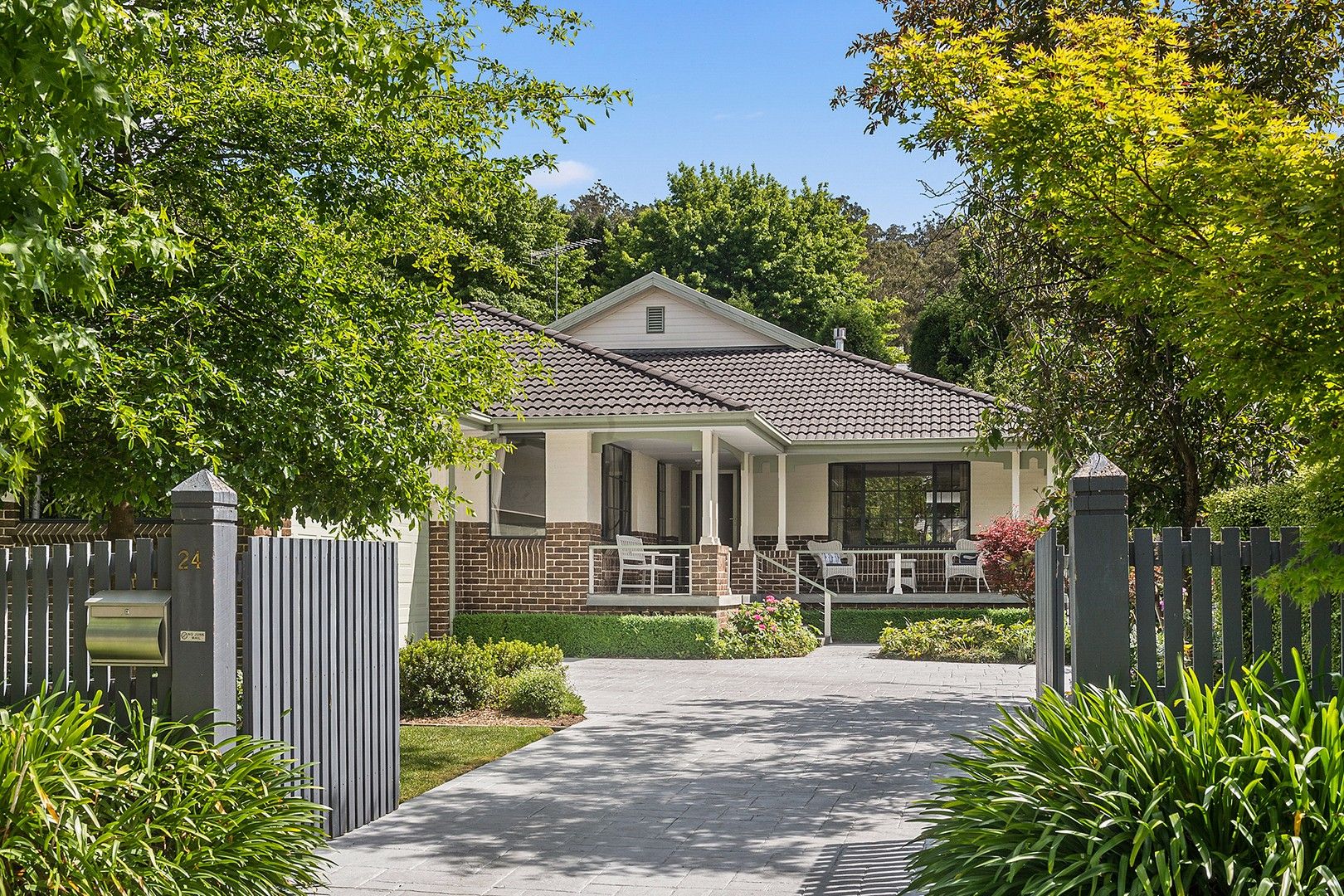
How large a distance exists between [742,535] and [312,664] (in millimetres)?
17102

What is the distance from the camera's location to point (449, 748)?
1082 cm

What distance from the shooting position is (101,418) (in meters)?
8.34

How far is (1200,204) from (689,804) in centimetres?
481

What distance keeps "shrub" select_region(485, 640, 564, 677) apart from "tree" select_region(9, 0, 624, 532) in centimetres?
403

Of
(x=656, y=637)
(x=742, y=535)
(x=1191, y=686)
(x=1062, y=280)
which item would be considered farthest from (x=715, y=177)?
(x=1191, y=686)

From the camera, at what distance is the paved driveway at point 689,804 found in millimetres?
6641

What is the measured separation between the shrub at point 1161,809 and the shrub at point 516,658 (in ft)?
27.2

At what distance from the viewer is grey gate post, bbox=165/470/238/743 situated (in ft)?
21.0

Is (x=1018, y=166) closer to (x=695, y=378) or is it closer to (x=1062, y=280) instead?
(x=1062, y=280)

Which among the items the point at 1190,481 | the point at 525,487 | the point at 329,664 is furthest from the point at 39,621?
the point at 525,487

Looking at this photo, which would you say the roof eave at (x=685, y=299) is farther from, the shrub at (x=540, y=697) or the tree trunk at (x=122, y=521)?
the tree trunk at (x=122, y=521)

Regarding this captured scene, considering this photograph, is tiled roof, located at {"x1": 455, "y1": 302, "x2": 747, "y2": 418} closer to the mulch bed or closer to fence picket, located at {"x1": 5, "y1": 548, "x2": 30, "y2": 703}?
the mulch bed

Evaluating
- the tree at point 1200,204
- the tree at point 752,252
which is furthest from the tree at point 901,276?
the tree at point 1200,204

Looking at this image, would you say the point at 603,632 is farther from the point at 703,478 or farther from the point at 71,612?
the point at 71,612
